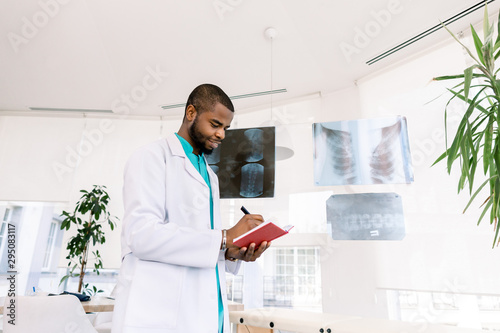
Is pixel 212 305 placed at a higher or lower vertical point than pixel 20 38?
lower

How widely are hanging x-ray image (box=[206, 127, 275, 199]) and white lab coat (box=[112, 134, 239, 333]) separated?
95.3 inches

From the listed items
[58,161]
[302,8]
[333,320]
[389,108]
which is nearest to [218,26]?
[302,8]

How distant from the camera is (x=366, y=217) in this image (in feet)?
9.78

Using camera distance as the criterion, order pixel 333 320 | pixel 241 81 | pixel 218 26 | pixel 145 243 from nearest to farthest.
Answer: pixel 145 243, pixel 333 320, pixel 218 26, pixel 241 81

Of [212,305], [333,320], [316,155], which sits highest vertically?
[316,155]

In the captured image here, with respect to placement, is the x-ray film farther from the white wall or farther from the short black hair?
the short black hair

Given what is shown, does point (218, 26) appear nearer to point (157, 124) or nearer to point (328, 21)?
point (328, 21)

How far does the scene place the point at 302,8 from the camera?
2.73 meters

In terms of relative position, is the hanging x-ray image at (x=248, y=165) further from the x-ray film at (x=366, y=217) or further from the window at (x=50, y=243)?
the window at (x=50, y=243)

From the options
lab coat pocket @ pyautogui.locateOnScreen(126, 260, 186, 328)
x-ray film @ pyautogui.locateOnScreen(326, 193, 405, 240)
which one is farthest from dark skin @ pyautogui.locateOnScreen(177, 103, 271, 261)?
x-ray film @ pyautogui.locateOnScreen(326, 193, 405, 240)

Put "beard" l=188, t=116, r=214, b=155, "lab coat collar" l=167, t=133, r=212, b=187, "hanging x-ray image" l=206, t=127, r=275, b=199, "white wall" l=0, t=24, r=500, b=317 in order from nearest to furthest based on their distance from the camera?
"lab coat collar" l=167, t=133, r=212, b=187 → "beard" l=188, t=116, r=214, b=155 → "white wall" l=0, t=24, r=500, b=317 → "hanging x-ray image" l=206, t=127, r=275, b=199

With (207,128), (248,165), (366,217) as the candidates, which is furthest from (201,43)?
(366,217)

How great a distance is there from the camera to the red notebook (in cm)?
101

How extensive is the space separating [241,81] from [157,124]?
5.41 feet
